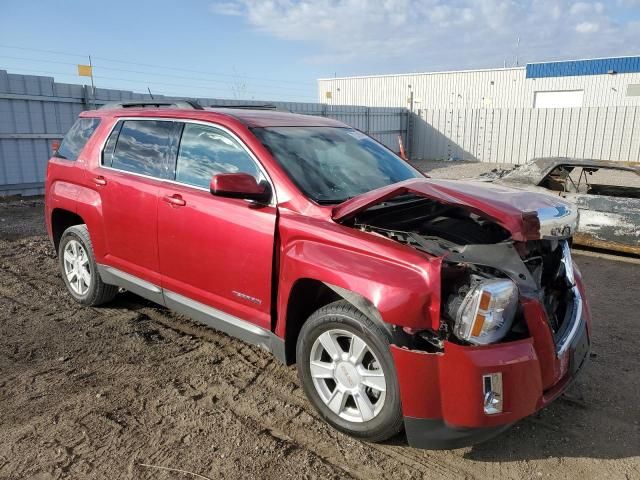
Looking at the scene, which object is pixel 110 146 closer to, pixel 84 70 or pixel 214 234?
pixel 214 234

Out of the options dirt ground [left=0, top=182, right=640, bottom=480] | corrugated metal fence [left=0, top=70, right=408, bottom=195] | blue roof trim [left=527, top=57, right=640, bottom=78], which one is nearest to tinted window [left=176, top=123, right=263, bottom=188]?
dirt ground [left=0, top=182, right=640, bottom=480]

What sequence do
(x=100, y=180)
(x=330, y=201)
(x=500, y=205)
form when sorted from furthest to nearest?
(x=100, y=180)
(x=330, y=201)
(x=500, y=205)

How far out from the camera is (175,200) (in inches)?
143

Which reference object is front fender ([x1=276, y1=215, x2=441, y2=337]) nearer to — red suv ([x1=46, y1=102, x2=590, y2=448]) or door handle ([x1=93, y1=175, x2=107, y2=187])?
red suv ([x1=46, y1=102, x2=590, y2=448])

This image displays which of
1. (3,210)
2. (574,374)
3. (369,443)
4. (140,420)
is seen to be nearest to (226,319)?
(140,420)

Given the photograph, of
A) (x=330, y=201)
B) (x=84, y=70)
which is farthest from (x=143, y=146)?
(x=84, y=70)

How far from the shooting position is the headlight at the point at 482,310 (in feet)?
7.77

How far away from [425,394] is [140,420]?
1738 mm

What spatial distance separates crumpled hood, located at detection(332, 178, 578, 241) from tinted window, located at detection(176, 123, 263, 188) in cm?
84

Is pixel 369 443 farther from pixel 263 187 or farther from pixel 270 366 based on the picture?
pixel 263 187

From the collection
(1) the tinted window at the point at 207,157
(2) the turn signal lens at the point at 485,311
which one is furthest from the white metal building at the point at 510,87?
(2) the turn signal lens at the point at 485,311

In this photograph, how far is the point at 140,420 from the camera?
3053 millimetres

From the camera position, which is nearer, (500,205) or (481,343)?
(481,343)

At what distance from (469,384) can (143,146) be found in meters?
3.11
